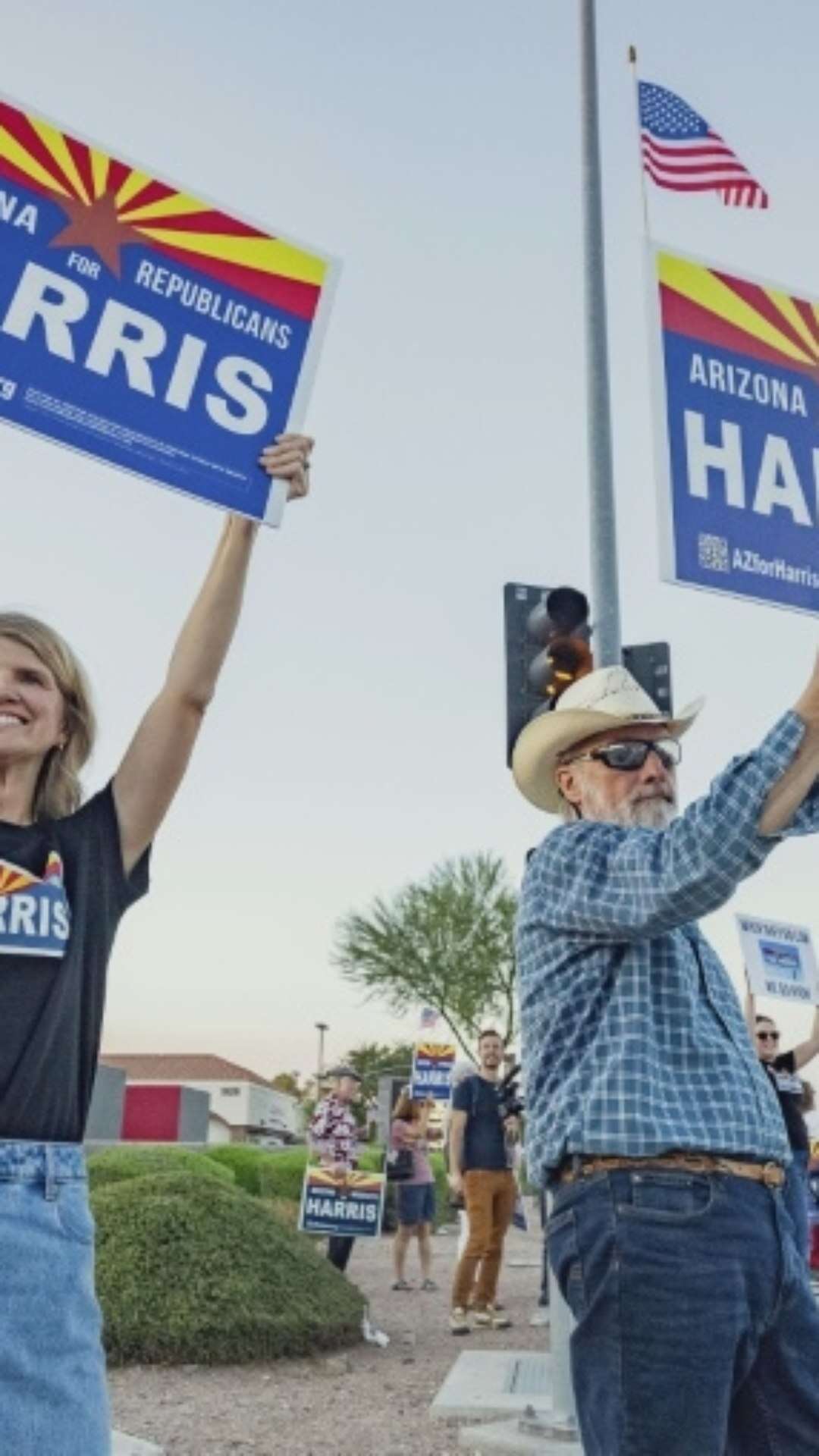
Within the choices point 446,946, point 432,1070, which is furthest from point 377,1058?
point 432,1070

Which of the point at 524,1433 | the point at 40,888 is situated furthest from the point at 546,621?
the point at 40,888

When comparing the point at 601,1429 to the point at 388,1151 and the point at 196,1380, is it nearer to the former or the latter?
the point at 196,1380

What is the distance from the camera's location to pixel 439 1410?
21.6 ft

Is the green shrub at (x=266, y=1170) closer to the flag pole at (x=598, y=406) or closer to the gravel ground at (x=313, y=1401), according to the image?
the gravel ground at (x=313, y=1401)

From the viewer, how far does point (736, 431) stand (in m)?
3.66

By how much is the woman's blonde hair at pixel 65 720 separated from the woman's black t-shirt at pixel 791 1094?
274 inches

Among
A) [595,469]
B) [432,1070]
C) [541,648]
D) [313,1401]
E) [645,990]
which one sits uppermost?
[595,469]

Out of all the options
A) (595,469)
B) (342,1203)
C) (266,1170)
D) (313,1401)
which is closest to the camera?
(595,469)

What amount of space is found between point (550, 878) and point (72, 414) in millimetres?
1464

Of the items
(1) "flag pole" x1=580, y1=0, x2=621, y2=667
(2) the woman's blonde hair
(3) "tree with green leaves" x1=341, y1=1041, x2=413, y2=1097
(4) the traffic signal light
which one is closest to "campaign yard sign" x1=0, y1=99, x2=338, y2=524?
(2) the woman's blonde hair

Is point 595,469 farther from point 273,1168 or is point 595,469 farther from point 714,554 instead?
point 273,1168

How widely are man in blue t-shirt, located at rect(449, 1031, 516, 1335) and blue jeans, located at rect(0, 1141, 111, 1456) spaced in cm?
825

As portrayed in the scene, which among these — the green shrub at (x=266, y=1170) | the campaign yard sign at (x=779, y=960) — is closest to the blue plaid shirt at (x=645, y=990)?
the campaign yard sign at (x=779, y=960)

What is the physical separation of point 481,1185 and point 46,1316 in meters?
8.63
